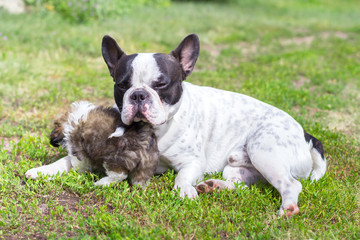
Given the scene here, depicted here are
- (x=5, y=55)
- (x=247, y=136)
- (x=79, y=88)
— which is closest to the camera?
(x=247, y=136)

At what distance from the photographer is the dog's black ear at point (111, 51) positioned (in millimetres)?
4148

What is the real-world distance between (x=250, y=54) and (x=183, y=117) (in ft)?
21.2

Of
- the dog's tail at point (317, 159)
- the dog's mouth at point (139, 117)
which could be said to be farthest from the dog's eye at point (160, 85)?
the dog's tail at point (317, 159)

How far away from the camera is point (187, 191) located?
3865mm

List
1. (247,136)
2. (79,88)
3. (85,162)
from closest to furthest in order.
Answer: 1. (85,162)
2. (247,136)
3. (79,88)

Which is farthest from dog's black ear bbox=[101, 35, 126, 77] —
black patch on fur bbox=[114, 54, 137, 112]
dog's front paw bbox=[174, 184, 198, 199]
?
dog's front paw bbox=[174, 184, 198, 199]

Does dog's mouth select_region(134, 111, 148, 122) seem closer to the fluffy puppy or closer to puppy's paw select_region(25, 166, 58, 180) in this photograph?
the fluffy puppy

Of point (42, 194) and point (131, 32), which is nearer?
point (42, 194)

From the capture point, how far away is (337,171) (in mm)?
4688

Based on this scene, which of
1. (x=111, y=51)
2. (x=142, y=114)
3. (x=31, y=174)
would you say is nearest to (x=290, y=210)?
(x=142, y=114)

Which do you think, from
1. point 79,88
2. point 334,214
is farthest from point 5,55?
point 334,214

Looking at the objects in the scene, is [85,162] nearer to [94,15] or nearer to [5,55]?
[5,55]

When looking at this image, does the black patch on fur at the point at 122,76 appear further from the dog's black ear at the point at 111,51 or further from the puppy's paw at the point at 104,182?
the puppy's paw at the point at 104,182

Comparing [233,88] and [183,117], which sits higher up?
[183,117]
